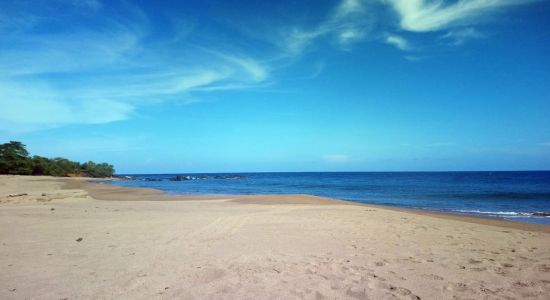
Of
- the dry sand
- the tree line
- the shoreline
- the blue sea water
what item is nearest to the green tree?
the tree line

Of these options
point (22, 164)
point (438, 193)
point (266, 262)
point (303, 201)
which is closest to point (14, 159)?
point (22, 164)

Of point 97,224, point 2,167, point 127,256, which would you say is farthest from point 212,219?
point 2,167

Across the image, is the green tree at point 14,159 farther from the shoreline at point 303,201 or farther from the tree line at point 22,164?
the shoreline at point 303,201

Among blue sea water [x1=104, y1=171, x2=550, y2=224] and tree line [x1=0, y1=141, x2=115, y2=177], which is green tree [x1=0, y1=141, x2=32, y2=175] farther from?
blue sea water [x1=104, y1=171, x2=550, y2=224]

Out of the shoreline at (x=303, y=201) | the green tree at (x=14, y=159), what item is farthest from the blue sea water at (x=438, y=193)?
the green tree at (x=14, y=159)

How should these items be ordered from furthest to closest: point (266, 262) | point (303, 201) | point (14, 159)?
point (14, 159) → point (303, 201) → point (266, 262)

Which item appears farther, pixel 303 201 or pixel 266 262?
pixel 303 201

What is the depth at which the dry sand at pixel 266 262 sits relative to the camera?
14.8 feet

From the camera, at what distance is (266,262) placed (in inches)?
230

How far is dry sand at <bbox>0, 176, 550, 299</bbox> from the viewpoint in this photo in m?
4.52

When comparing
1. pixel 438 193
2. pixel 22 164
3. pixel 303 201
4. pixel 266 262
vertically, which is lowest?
pixel 438 193

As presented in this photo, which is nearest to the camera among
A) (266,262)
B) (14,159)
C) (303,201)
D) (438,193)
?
(266,262)

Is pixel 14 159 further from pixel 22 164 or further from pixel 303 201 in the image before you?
pixel 303 201

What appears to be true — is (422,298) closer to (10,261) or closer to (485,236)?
(485,236)
